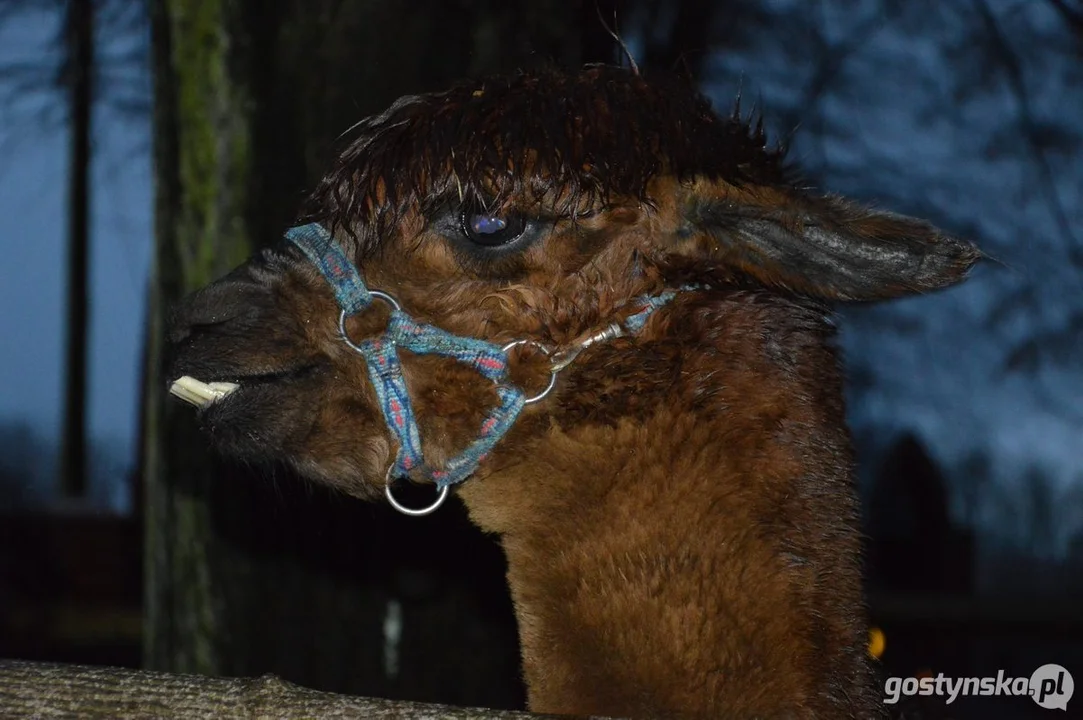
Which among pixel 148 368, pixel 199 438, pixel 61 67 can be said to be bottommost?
pixel 199 438

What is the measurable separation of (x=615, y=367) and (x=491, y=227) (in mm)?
377

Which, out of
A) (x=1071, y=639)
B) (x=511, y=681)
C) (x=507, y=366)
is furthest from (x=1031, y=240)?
(x=507, y=366)

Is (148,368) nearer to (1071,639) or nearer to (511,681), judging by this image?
(511,681)

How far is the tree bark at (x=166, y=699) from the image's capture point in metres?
1.62

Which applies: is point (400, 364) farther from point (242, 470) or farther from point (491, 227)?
point (242, 470)

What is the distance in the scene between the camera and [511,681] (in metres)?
4.17

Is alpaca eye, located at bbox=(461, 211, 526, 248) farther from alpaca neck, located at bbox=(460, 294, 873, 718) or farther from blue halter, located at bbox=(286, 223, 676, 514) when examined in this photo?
alpaca neck, located at bbox=(460, 294, 873, 718)

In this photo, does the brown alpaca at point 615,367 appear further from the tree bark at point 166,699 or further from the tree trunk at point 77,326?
the tree trunk at point 77,326

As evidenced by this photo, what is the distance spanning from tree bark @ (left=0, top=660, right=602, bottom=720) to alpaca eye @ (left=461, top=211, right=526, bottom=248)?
985mm

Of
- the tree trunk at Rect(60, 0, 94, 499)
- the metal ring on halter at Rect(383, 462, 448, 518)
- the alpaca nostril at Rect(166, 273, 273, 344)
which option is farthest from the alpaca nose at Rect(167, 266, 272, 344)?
the tree trunk at Rect(60, 0, 94, 499)

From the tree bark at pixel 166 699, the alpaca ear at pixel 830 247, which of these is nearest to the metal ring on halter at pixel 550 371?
the alpaca ear at pixel 830 247

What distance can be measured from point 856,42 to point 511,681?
4.45m

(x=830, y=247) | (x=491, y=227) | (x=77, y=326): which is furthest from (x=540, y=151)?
(x=77, y=326)

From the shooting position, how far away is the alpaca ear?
2.06 m
